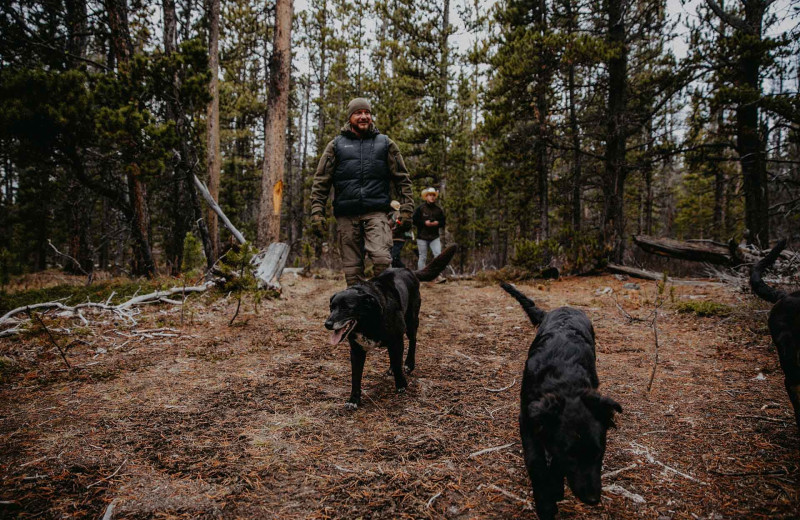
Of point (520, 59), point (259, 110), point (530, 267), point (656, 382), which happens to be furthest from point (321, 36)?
point (656, 382)

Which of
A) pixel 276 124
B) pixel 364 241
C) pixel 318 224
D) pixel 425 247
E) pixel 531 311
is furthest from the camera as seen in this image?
pixel 425 247

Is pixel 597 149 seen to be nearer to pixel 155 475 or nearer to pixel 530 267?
pixel 530 267

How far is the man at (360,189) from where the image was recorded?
449cm

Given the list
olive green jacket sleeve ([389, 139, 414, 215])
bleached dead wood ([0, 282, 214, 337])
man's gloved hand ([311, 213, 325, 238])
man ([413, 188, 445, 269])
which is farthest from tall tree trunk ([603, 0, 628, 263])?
bleached dead wood ([0, 282, 214, 337])

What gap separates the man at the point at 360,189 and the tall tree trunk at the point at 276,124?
3896 millimetres

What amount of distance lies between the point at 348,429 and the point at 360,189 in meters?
2.77

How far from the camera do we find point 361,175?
4520 millimetres

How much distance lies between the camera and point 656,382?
3426 mm

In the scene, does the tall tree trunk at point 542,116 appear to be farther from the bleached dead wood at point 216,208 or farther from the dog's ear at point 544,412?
the dog's ear at point 544,412

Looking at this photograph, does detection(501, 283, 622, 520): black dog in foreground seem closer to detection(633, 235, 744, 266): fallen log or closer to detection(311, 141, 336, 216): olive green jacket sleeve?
detection(311, 141, 336, 216): olive green jacket sleeve

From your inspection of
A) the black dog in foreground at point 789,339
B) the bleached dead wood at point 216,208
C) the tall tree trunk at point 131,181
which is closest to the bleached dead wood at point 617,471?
the black dog in foreground at point 789,339

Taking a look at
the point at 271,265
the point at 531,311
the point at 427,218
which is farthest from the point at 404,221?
the point at 427,218

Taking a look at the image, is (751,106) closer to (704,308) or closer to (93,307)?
(704,308)

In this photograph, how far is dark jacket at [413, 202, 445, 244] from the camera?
9.41 m
